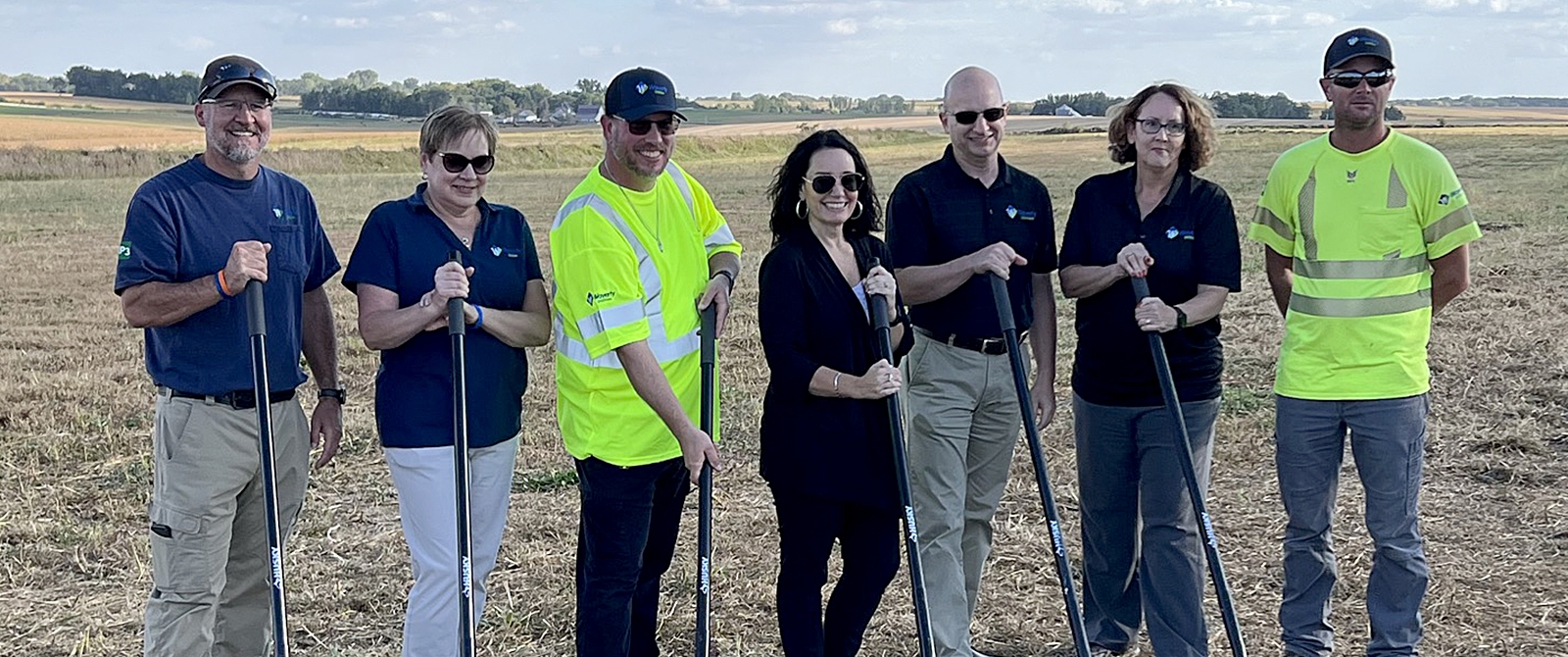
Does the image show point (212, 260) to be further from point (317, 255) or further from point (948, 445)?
point (948, 445)

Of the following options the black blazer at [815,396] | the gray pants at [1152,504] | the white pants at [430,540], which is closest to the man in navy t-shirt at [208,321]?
the white pants at [430,540]

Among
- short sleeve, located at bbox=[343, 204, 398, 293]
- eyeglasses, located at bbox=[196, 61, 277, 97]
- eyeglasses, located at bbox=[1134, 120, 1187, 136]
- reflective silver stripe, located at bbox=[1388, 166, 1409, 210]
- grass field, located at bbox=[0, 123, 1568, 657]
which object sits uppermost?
eyeglasses, located at bbox=[196, 61, 277, 97]

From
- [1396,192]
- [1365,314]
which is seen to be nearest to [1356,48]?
[1396,192]

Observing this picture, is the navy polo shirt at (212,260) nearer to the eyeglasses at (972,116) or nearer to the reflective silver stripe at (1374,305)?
the eyeglasses at (972,116)

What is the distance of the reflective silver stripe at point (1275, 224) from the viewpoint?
5.34 m

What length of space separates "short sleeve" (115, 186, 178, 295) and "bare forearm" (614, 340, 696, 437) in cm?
150

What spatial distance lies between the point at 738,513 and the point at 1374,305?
3549mm

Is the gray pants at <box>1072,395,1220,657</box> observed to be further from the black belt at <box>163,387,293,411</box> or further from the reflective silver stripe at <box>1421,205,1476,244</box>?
the black belt at <box>163,387,293,411</box>

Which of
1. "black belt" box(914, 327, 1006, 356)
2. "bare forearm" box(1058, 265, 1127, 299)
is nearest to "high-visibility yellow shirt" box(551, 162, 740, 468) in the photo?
"black belt" box(914, 327, 1006, 356)

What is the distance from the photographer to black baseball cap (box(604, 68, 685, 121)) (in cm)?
430

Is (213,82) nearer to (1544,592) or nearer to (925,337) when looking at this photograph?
(925,337)

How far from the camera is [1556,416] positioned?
8680 mm

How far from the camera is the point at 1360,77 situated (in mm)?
5027

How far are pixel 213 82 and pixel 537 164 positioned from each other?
4690 cm
